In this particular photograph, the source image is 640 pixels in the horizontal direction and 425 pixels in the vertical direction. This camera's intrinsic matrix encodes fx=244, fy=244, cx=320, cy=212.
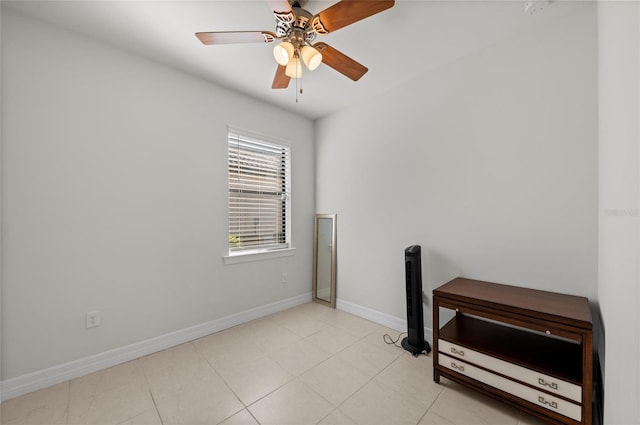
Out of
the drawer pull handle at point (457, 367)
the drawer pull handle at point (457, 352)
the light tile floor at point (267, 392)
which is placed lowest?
the light tile floor at point (267, 392)

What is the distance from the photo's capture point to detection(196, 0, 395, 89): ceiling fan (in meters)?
1.36

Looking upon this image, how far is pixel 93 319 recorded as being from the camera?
1981mm

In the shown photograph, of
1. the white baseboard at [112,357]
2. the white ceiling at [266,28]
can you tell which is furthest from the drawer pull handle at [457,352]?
the white ceiling at [266,28]

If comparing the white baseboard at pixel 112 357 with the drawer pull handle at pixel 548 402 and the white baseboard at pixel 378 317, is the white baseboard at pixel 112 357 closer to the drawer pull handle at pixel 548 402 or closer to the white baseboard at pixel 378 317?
the white baseboard at pixel 378 317

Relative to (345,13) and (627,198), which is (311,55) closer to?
(345,13)

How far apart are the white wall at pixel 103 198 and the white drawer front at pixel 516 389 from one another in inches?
87.1

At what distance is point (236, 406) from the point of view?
1.61 metres

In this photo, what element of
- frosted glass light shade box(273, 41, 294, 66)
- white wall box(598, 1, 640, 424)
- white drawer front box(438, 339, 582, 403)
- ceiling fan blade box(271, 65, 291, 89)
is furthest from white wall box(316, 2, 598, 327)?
frosted glass light shade box(273, 41, 294, 66)

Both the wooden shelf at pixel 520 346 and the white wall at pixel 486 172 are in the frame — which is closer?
the wooden shelf at pixel 520 346

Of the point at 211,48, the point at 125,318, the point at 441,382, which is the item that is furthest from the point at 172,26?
the point at 441,382

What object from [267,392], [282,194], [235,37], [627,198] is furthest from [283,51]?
[267,392]

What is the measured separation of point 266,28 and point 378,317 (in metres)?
3.03

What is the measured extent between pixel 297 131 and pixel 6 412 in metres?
3.54

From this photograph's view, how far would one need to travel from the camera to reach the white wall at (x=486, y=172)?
169 centimetres
